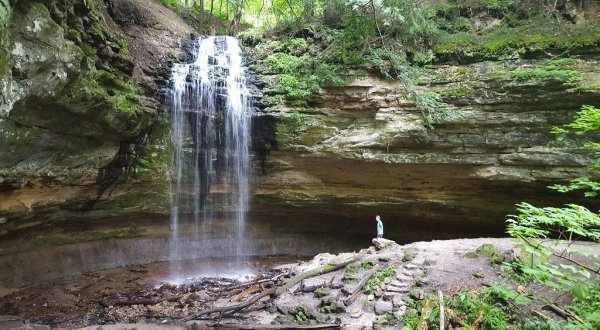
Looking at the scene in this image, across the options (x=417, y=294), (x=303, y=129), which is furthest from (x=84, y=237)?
(x=417, y=294)

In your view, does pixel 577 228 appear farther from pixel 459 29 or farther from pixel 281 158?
pixel 459 29

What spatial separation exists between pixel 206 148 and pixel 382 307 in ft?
24.8

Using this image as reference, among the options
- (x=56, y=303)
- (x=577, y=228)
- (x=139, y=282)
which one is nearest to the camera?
(x=577, y=228)

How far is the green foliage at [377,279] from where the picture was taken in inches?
294

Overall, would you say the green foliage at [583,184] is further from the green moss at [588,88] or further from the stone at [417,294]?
the green moss at [588,88]

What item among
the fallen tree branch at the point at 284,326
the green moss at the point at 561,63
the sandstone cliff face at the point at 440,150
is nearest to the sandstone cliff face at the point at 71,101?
the sandstone cliff face at the point at 440,150

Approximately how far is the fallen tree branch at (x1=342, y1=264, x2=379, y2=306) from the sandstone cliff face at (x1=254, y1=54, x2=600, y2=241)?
381cm

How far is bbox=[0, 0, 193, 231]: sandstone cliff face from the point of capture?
6.65 m

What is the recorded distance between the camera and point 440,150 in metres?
10.7

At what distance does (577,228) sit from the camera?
4137 millimetres

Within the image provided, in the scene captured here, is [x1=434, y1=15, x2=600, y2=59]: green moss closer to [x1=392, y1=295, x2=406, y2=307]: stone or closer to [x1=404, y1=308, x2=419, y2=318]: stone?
[x1=392, y1=295, x2=406, y2=307]: stone

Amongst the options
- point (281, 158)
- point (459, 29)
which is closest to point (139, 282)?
point (281, 158)

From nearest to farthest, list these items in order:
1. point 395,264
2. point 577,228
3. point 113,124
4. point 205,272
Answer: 1. point 577,228
2. point 395,264
3. point 113,124
4. point 205,272

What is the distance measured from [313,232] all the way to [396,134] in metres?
5.57
